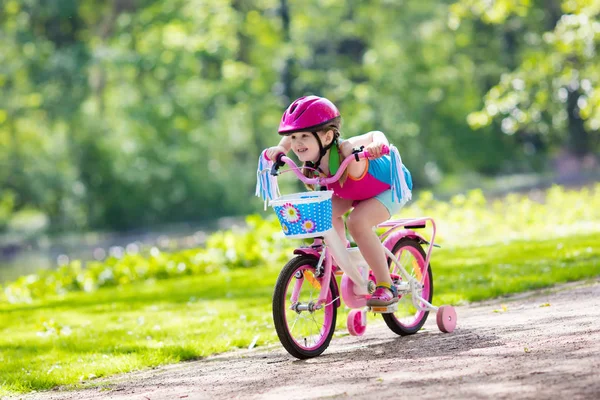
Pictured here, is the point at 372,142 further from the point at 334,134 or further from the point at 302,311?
the point at 302,311

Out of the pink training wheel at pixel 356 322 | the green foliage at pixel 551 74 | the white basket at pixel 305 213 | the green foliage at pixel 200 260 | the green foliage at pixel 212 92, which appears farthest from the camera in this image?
the green foliage at pixel 212 92

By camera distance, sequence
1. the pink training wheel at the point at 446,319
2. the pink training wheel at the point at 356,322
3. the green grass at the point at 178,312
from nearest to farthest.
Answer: the pink training wheel at the point at 446,319 < the pink training wheel at the point at 356,322 < the green grass at the point at 178,312

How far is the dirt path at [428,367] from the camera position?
164 inches

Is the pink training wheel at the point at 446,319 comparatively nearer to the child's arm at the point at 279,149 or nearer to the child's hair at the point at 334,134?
the child's hair at the point at 334,134

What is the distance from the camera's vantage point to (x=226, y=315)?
830 centimetres

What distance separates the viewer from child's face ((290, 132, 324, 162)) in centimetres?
546

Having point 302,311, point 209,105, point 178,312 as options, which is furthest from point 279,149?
point 209,105

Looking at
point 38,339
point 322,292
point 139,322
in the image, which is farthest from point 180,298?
point 322,292

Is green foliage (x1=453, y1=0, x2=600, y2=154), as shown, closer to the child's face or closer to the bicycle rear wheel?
the bicycle rear wheel

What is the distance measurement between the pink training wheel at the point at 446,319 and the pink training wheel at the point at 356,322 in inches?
22.8

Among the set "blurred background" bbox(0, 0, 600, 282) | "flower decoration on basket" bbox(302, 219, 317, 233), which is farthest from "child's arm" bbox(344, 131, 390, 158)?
"blurred background" bbox(0, 0, 600, 282)

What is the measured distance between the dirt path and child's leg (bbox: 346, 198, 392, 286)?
0.57 metres

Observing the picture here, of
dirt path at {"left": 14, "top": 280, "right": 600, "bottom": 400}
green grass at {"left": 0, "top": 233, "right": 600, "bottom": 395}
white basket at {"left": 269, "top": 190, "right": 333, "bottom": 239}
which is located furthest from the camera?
green grass at {"left": 0, "top": 233, "right": 600, "bottom": 395}

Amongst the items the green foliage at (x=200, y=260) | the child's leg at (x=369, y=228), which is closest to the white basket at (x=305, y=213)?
the child's leg at (x=369, y=228)
